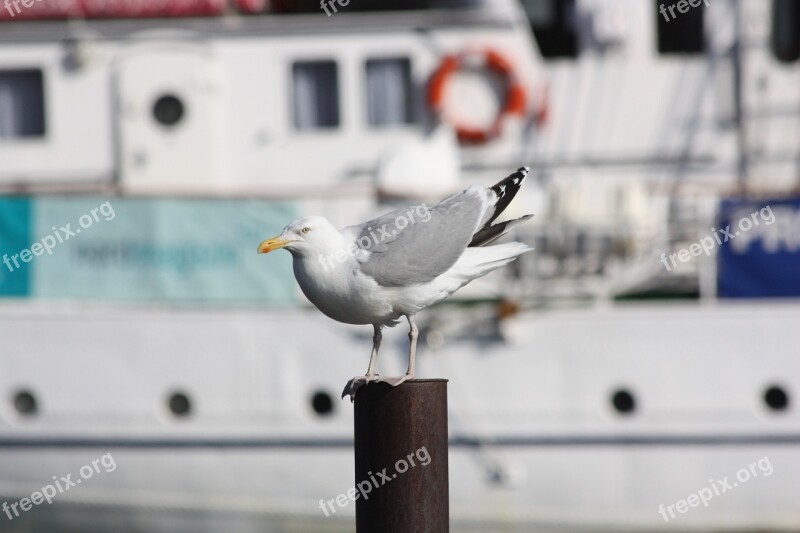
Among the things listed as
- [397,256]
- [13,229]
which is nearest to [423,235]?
[397,256]

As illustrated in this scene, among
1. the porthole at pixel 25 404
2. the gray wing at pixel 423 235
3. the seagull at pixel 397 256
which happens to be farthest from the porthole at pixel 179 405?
the gray wing at pixel 423 235

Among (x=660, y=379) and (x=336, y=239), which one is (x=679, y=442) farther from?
(x=336, y=239)

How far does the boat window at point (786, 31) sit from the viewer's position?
10.6 meters

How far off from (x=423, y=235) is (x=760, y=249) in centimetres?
527

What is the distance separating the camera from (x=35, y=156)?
10852mm

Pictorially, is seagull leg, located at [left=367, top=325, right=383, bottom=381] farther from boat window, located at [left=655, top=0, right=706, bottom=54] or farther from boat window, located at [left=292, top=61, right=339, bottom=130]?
boat window, located at [left=655, top=0, right=706, bottom=54]

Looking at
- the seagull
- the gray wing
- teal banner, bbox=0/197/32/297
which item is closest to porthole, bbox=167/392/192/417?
teal banner, bbox=0/197/32/297

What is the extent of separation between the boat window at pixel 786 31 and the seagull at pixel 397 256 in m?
6.66

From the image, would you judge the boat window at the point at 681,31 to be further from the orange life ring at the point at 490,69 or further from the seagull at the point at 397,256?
the seagull at the point at 397,256

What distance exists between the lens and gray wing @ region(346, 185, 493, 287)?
446cm

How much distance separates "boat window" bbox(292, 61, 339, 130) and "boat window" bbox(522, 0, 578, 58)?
1.81 meters

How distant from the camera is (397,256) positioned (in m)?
4.51

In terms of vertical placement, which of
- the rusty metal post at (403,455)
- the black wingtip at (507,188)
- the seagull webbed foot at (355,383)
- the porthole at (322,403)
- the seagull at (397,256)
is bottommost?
the porthole at (322,403)

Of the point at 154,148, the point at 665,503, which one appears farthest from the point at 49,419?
the point at 665,503
